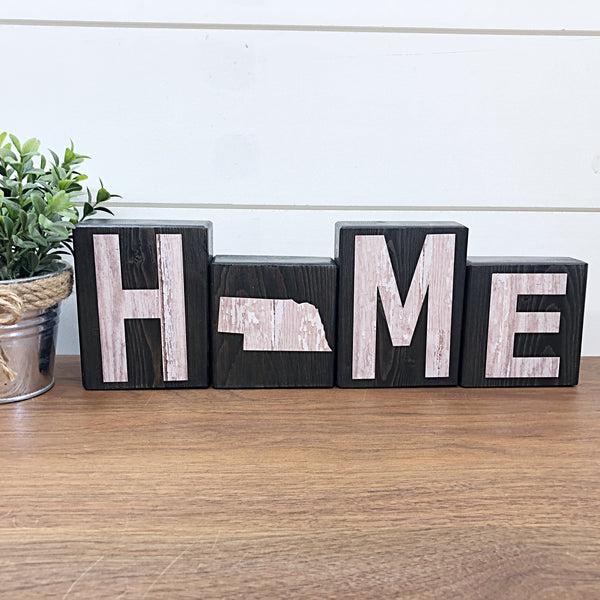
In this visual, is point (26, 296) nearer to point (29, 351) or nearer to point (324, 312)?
point (29, 351)

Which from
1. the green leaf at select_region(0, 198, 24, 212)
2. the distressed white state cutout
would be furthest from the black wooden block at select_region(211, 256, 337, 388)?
the green leaf at select_region(0, 198, 24, 212)

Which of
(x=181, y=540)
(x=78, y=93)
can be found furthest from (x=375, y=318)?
(x=78, y=93)

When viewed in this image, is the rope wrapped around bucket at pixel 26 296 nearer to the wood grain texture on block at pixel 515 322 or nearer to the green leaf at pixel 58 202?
the green leaf at pixel 58 202

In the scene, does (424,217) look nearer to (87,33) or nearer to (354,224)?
(354,224)

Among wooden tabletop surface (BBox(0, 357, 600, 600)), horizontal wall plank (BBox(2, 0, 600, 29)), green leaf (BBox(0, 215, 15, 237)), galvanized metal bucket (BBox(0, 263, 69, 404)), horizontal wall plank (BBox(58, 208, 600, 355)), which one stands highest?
horizontal wall plank (BBox(2, 0, 600, 29))

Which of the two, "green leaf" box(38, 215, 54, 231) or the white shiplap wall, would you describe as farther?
the white shiplap wall

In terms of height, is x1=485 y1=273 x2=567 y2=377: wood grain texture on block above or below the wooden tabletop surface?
above

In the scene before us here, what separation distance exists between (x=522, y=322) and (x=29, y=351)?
2.13ft

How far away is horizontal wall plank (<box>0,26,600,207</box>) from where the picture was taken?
92 centimetres

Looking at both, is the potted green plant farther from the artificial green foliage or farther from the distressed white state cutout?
the distressed white state cutout

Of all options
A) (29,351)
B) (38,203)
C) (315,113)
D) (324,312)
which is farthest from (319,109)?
(29,351)

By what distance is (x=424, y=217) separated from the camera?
983 millimetres

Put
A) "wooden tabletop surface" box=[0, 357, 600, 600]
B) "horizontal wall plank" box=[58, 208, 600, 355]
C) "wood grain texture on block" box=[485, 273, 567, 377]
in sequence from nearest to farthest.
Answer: "wooden tabletop surface" box=[0, 357, 600, 600] < "wood grain texture on block" box=[485, 273, 567, 377] < "horizontal wall plank" box=[58, 208, 600, 355]

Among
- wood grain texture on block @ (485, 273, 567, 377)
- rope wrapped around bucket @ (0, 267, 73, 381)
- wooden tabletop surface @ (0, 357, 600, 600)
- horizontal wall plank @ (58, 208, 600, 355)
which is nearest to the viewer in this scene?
wooden tabletop surface @ (0, 357, 600, 600)
